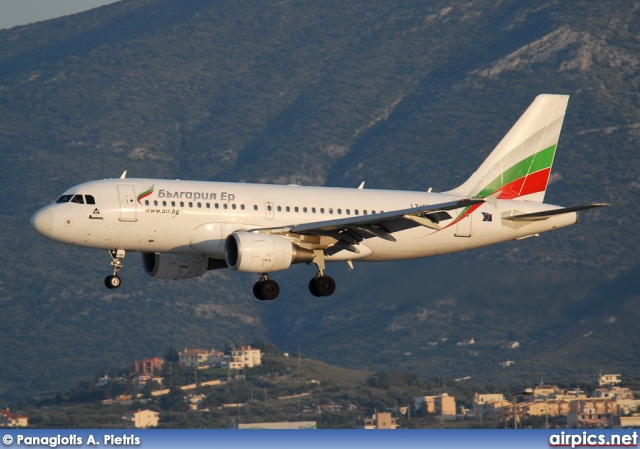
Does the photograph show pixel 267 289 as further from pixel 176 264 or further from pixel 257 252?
pixel 176 264

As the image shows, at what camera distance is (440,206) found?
53594 mm

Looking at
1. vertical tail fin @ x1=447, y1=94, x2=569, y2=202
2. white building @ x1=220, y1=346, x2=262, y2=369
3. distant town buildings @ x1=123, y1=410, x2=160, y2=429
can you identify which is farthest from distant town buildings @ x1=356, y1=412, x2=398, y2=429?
vertical tail fin @ x1=447, y1=94, x2=569, y2=202

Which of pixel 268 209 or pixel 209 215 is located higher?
pixel 268 209

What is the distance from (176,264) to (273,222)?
511 cm

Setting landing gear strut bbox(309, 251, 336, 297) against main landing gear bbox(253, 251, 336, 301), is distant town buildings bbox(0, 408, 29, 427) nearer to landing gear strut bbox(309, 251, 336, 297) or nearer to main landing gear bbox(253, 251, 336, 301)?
main landing gear bbox(253, 251, 336, 301)

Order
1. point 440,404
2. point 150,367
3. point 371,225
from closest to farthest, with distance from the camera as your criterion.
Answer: point 371,225
point 440,404
point 150,367

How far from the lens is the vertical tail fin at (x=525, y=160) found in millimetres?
63781

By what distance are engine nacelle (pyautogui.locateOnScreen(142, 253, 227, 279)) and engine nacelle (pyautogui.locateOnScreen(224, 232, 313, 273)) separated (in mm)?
4077

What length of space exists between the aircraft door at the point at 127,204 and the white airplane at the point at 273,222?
4 cm

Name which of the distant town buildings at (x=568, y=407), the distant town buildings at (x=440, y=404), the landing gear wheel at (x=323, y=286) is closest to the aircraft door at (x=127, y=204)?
the landing gear wheel at (x=323, y=286)

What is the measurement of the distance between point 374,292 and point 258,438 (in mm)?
45452

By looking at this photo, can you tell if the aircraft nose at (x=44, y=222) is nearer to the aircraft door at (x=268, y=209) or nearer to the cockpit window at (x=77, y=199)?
the cockpit window at (x=77, y=199)

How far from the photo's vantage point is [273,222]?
57.0m

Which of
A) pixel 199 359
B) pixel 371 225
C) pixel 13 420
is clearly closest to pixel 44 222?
pixel 371 225
